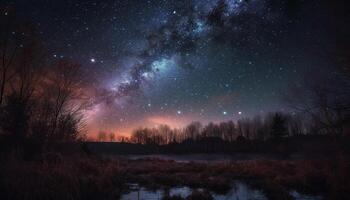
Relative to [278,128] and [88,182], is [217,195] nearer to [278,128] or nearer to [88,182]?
[88,182]

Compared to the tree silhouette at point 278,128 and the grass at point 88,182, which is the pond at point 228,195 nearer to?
the grass at point 88,182

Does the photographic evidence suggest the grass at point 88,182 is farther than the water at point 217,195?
No

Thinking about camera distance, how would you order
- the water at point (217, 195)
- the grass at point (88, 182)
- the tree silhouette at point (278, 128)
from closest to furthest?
the grass at point (88, 182)
the water at point (217, 195)
the tree silhouette at point (278, 128)

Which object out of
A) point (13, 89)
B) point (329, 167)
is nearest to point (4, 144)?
point (13, 89)

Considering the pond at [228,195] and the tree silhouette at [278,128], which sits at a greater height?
the tree silhouette at [278,128]

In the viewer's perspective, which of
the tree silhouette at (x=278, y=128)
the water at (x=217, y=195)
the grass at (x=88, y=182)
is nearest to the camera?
the grass at (x=88, y=182)

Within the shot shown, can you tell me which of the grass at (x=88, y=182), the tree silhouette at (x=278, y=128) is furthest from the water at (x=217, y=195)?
the tree silhouette at (x=278, y=128)

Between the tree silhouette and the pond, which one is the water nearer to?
the pond

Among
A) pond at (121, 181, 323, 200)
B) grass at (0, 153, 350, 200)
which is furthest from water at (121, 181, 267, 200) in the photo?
grass at (0, 153, 350, 200)

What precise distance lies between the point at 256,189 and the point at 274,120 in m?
58.2

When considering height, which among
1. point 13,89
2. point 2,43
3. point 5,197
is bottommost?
point 5,197

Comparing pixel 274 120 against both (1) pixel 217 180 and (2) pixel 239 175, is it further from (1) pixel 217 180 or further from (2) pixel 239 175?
(1) pixel 217 180

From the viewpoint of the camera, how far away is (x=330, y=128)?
1102 cm

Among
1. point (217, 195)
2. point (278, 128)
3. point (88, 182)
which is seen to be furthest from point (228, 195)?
point (278, 128)
